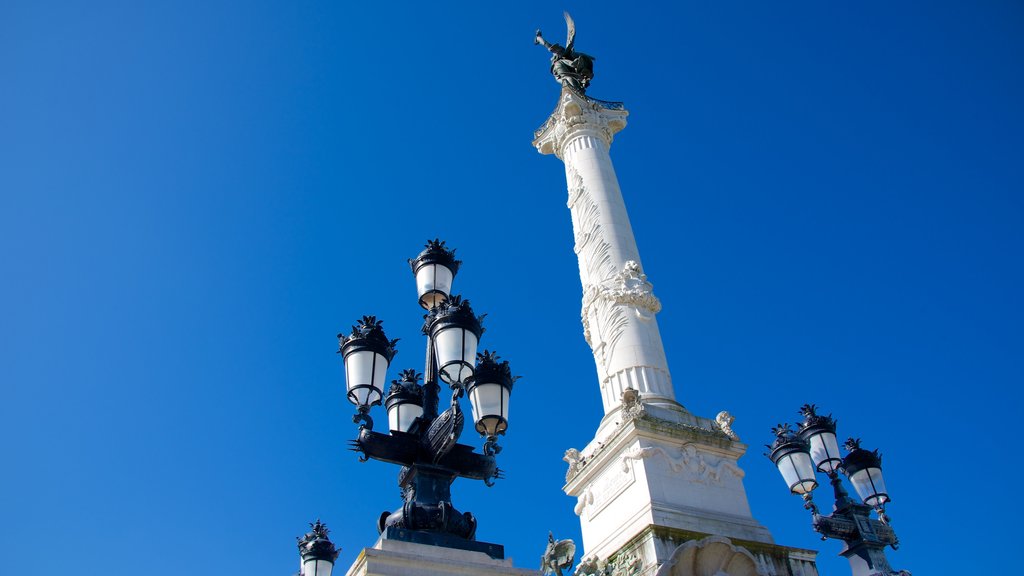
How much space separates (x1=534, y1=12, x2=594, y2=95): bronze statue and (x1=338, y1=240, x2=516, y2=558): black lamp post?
18876mm

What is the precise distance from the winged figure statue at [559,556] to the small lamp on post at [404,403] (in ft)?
16.9

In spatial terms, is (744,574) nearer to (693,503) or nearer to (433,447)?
(693,503)

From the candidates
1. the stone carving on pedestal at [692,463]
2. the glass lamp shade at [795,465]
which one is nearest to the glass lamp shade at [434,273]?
the glass lamp shade at [795,465]

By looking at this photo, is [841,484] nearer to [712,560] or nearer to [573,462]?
[712,560]

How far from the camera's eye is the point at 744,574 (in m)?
12.9

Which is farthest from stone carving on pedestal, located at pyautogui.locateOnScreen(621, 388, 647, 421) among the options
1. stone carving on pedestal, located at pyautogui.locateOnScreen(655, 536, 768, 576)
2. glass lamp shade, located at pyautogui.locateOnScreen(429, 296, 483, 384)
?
glass lamp shade, located at pyautogui.locateOnScreen(429, 296, 483, 384)

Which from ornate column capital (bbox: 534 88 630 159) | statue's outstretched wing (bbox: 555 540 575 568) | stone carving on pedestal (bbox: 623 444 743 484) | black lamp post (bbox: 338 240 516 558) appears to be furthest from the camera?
ornate column capital (bbox: 534 88 630 159)

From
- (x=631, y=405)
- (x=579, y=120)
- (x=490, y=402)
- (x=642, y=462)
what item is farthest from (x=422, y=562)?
(x=579, y=120)

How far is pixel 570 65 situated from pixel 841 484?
17.4 m

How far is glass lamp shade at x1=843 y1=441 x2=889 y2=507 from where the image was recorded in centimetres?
1106

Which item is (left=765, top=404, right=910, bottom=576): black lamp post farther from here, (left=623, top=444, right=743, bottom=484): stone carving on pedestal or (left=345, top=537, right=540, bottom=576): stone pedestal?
(left=345, top=537, right=540, bottom=576): stone pedestal

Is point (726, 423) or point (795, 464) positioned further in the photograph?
point (726, 423)

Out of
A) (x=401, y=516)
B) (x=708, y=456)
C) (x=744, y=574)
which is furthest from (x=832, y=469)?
(x=401, y=516)

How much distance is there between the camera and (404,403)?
7531 mm
